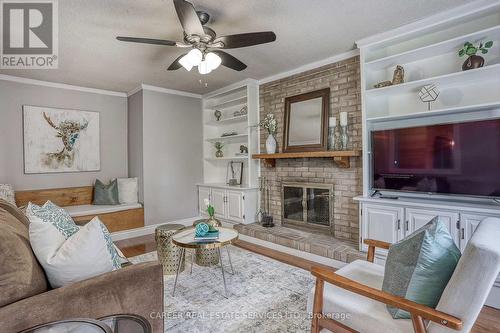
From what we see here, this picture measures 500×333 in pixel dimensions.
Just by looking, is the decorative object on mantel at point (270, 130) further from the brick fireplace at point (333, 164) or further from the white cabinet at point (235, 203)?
the white cabinet at point (235, 203)

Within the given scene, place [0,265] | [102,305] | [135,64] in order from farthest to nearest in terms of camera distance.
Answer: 1. [135,64]
2. [102,305]
3. [0,265]

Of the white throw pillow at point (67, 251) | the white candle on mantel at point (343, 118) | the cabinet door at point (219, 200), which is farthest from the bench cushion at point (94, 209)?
the white candle on mantel at point (343, 118)

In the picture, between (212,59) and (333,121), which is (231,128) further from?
(212,59)

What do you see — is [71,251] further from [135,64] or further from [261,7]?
[135,64]

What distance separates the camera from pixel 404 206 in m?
2.56

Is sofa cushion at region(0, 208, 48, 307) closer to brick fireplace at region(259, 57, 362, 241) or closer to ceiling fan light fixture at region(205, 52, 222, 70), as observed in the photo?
ceiling fan light fixture at region(205, 52, 222, 70)

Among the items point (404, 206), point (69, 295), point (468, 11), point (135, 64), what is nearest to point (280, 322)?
point (69, 295)

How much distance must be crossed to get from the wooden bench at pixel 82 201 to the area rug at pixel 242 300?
1.72 m

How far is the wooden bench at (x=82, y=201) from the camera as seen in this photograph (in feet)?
12.8

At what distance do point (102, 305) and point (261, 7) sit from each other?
236 cm

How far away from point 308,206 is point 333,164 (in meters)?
0.70

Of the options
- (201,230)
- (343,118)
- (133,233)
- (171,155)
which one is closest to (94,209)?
(133,233)

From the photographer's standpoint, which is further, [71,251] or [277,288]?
[277,288]

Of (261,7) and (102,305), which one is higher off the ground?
(261,7)
